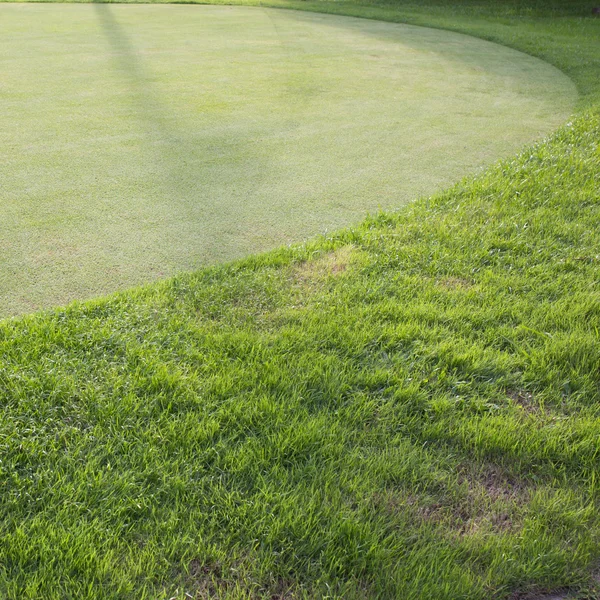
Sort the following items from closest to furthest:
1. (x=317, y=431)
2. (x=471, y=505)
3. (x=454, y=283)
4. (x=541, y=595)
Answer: (x=541, y=595), (x=471, y=505), (x=317, y=431), (x=454, y=283)

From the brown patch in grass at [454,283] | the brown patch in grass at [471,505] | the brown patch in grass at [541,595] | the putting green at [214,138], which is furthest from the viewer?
the putting green at [214,138]

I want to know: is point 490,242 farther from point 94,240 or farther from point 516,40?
point 516,40

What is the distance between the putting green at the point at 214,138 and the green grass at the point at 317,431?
0.42m

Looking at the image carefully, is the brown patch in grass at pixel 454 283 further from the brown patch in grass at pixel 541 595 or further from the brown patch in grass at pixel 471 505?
the brown patch in grass at pixel 541 595

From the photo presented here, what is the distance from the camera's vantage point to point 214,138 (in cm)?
466

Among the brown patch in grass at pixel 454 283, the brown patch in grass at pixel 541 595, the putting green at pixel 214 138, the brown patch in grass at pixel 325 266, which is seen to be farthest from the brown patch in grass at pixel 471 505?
the putting green at pixel 214 138

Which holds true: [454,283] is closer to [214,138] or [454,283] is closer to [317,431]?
[317,431]

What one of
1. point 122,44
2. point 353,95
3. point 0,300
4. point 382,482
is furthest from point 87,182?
point 122,44

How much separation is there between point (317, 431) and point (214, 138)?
3142 mm

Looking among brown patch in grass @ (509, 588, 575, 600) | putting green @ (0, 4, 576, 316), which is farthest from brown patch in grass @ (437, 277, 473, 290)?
brown patch in grass @ (509, 588, 575, 600)

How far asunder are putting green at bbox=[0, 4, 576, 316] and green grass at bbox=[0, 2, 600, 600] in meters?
0.42

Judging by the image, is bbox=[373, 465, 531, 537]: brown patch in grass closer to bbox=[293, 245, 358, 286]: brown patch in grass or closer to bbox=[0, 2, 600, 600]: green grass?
bbox=[0, 2, 600, 600]: green grass

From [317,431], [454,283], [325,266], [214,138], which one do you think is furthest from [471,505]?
[214,138]

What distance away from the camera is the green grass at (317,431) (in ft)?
5.25
